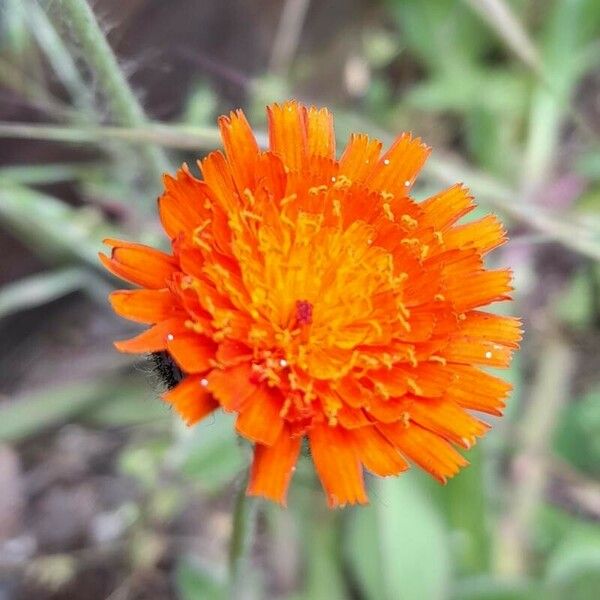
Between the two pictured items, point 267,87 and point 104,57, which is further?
point 267,87

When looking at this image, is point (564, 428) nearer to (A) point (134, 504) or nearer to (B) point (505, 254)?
(B) point (505, 254)

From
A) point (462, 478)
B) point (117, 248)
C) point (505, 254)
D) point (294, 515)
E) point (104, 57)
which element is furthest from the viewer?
point (505, 254)

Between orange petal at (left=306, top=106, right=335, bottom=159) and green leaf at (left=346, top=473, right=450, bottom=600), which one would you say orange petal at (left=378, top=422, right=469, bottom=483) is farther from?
green leaf at (left=346, top=473, right=450, bottom=600)

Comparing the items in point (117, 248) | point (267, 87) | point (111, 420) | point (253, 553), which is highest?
point (267, 87)

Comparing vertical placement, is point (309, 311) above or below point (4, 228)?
below

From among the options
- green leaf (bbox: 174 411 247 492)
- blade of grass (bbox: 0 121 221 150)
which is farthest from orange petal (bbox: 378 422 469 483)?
green leaf (bbox: 174 411 247 492)

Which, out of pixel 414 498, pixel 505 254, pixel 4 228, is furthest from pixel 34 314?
pixel 505 254

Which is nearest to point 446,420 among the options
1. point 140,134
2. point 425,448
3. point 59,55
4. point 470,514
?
point 425,448

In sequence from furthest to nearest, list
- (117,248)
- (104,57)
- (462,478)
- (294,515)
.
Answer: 1. (294,515)
2. (462,478)
3. (104,57)
4. (117,248)
